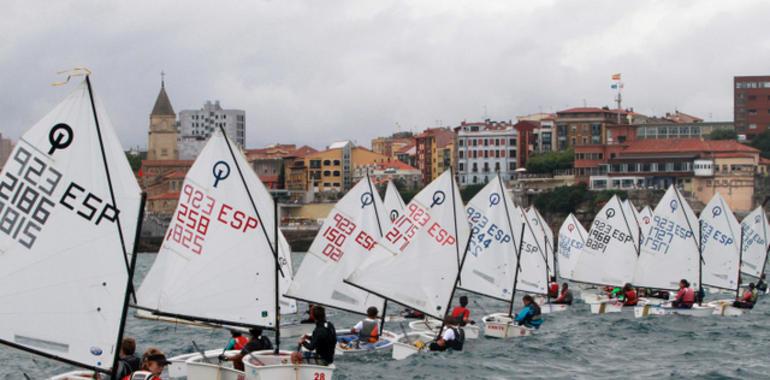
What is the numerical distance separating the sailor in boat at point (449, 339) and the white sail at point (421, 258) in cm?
83

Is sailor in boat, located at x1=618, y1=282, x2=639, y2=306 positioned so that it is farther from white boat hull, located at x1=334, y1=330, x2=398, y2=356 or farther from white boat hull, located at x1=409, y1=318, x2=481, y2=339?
white boat hull, located at x1=334, y1=330, x2=398, y2=356

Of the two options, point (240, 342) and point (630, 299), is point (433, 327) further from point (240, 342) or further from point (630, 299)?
point (630, 299)

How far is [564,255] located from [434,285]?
2946 cm

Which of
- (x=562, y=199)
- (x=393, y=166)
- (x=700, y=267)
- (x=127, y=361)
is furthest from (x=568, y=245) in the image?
(x=393, y=166)

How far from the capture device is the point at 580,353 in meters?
28.3

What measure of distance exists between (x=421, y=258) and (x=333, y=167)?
13671 cm

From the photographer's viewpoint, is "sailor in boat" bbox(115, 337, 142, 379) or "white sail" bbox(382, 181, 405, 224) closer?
"sailor in boat" bbox(115, 337, 142, 379)

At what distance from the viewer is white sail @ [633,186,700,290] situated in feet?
124

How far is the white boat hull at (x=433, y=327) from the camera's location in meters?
27.9

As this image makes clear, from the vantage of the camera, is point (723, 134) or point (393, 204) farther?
point (723, 134)

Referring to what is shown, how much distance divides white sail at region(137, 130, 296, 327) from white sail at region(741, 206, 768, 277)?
108 ft

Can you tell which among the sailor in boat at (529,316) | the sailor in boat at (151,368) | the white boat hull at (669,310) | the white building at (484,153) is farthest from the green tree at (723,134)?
the sailor in boat at (151,368)

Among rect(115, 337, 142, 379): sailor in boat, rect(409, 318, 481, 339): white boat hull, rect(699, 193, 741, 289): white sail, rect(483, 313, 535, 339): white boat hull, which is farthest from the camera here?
rect(699, 193, 741, 289): white sail

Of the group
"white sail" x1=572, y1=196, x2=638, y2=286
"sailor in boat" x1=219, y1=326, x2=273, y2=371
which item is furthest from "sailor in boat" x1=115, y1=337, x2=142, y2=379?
"white sail" x1=572, y1=196, x2=638, y2=286
